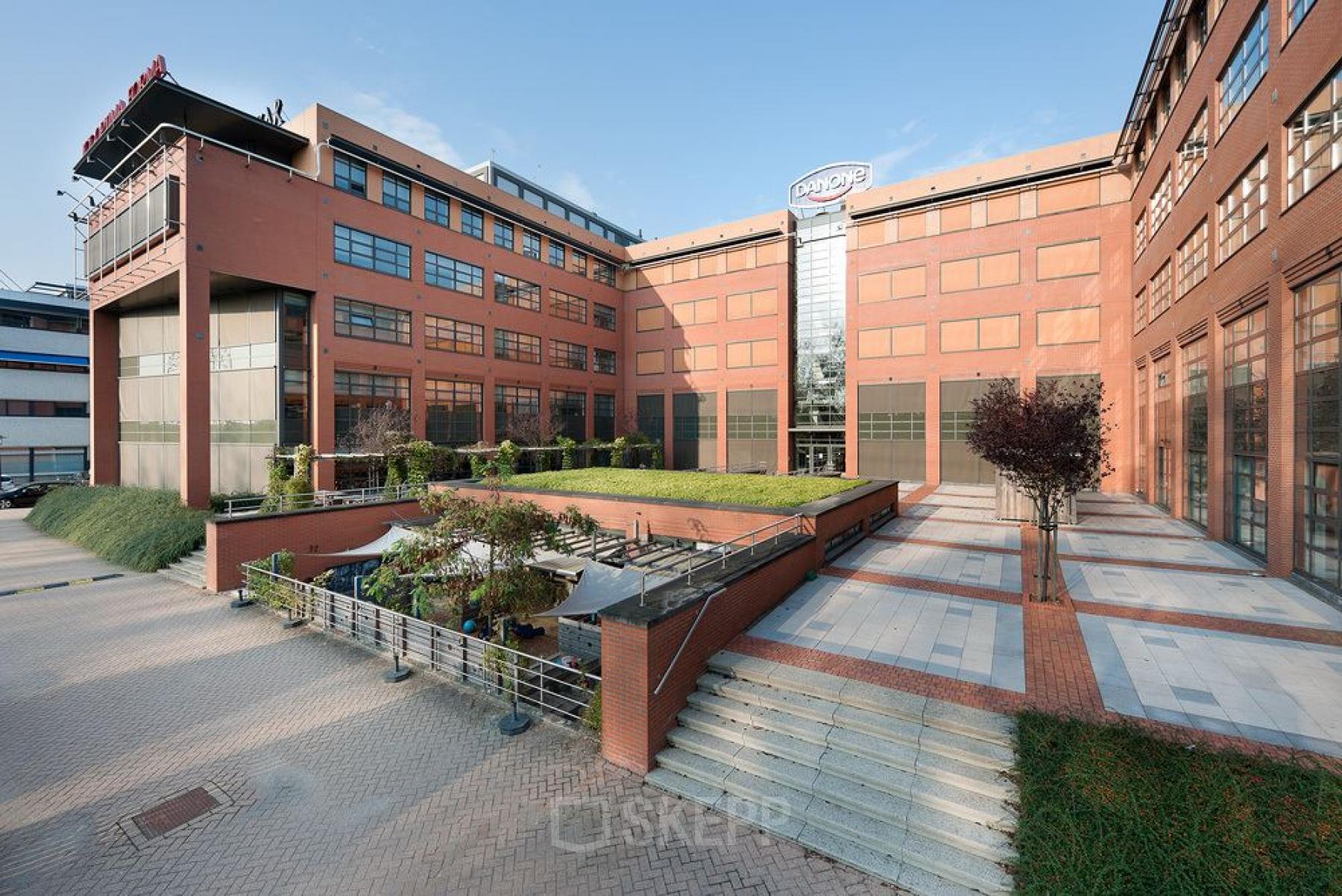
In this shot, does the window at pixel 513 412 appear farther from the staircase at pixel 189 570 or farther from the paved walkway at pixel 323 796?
the paved walkway at pixel 323 796

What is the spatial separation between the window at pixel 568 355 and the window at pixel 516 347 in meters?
1.31

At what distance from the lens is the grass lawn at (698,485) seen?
14148 mm

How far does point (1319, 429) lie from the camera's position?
9672 millimetres

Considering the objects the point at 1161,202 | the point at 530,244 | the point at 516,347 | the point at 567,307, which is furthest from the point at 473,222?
the point at 1161,202

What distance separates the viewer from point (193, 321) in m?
19.3

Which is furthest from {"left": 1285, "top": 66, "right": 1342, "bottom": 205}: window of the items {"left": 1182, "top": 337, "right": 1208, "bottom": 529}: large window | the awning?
the awning

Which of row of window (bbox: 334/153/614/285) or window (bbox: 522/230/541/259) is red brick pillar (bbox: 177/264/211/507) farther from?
window (bbox: 522/230/541/259)

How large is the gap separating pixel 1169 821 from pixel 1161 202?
24385 millimetres

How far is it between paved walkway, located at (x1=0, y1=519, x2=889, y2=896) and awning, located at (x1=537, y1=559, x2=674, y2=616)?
7.77 feet

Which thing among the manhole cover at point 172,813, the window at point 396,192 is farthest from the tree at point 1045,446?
the window at point 396,192

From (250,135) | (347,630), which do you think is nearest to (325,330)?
(250,135)

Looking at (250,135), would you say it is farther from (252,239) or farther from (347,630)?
(347,630)

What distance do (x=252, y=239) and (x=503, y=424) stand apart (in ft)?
46.9

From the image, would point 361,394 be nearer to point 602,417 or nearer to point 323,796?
point 602,417
